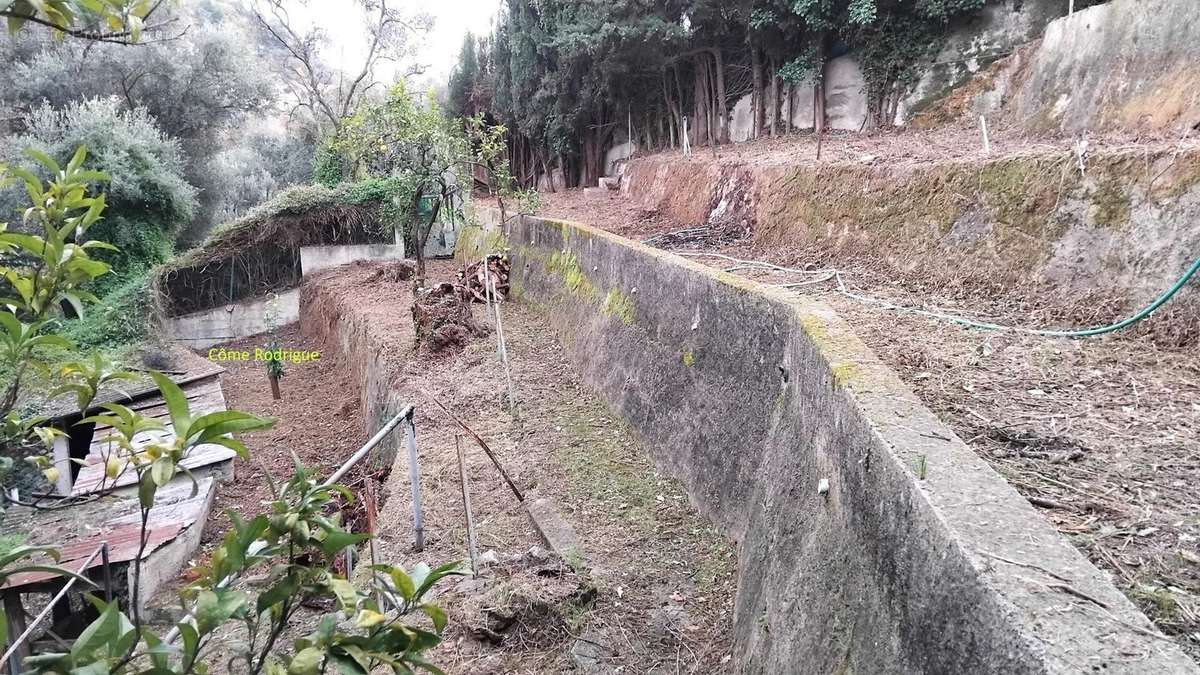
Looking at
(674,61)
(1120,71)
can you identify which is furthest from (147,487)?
(674,61)

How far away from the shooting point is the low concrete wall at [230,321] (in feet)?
59.1

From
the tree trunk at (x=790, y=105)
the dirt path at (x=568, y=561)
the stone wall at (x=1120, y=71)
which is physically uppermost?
the tree trunk at (x=790, y=105)

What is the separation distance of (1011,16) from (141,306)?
18357 millimetres

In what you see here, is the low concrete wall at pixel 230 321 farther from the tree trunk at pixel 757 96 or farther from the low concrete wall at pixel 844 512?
the low concrete wall at pixel 844 512

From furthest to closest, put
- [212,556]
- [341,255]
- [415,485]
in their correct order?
[341,255], [415,485], [212,556]

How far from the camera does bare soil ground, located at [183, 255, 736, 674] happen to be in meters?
3.90

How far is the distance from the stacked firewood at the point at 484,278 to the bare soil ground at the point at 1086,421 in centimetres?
866

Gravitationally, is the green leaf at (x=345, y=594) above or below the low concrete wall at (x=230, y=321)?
above

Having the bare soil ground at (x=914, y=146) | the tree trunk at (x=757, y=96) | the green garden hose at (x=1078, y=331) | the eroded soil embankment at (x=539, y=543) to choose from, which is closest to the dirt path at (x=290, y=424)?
the eroded soil embankment at (x=539, y=543)

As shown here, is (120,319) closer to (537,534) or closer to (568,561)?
(537,534)

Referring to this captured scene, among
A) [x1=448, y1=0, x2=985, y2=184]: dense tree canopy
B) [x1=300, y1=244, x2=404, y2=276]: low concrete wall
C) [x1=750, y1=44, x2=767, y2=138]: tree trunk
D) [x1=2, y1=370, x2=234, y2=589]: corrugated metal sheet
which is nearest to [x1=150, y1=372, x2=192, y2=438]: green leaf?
[x1=2, y1=370, x2=234, y2=589]: corrugated metal sheet

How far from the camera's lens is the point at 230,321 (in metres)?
18.5

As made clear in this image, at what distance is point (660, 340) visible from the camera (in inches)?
274

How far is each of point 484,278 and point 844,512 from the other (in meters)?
10.7
